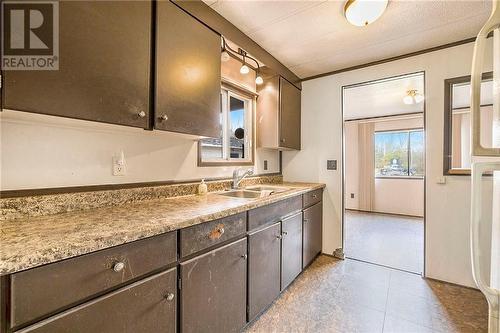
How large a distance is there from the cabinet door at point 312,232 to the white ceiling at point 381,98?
5.38 feet

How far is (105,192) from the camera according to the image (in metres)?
1.26

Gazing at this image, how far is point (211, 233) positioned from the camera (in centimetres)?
117

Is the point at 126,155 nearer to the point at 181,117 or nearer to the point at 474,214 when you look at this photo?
the point at 181,117

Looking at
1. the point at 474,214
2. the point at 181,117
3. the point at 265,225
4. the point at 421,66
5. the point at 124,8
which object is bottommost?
the point at 265,225

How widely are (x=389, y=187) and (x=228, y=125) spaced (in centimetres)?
444

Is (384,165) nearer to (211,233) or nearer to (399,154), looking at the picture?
(399,154)

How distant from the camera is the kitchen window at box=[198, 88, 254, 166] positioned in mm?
2121

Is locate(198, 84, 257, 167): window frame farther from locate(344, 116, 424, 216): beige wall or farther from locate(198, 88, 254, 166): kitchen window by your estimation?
locate(344, 116, 424, 216): beige wall

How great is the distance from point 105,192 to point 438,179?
2883 mm

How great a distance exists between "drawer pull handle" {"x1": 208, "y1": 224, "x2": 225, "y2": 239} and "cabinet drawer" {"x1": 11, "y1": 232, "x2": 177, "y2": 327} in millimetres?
280

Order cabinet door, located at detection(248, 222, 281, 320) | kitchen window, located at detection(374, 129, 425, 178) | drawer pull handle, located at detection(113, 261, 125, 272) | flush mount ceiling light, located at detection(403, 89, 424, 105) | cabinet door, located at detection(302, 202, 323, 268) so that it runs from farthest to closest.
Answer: kitchen window, located at detection(374, 129, 425, 178) → flush mount ceiling light, located at detection(403, 89, 424, 105) → cabinet door, located at detection(302, 202, 323, 268) → cabinet door, located at detection(248, 222, 281, 320) → drawer pull handle, located at detection(113, 261, 125, 272)

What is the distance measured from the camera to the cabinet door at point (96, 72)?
2.67 feet

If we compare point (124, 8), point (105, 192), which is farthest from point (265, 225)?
point (124, 8)

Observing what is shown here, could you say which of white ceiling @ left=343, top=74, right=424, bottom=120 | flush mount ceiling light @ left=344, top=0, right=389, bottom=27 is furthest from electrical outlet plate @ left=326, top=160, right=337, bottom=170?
flush mount ceiling light @ left=344, top=0, right=389, bottom=27
